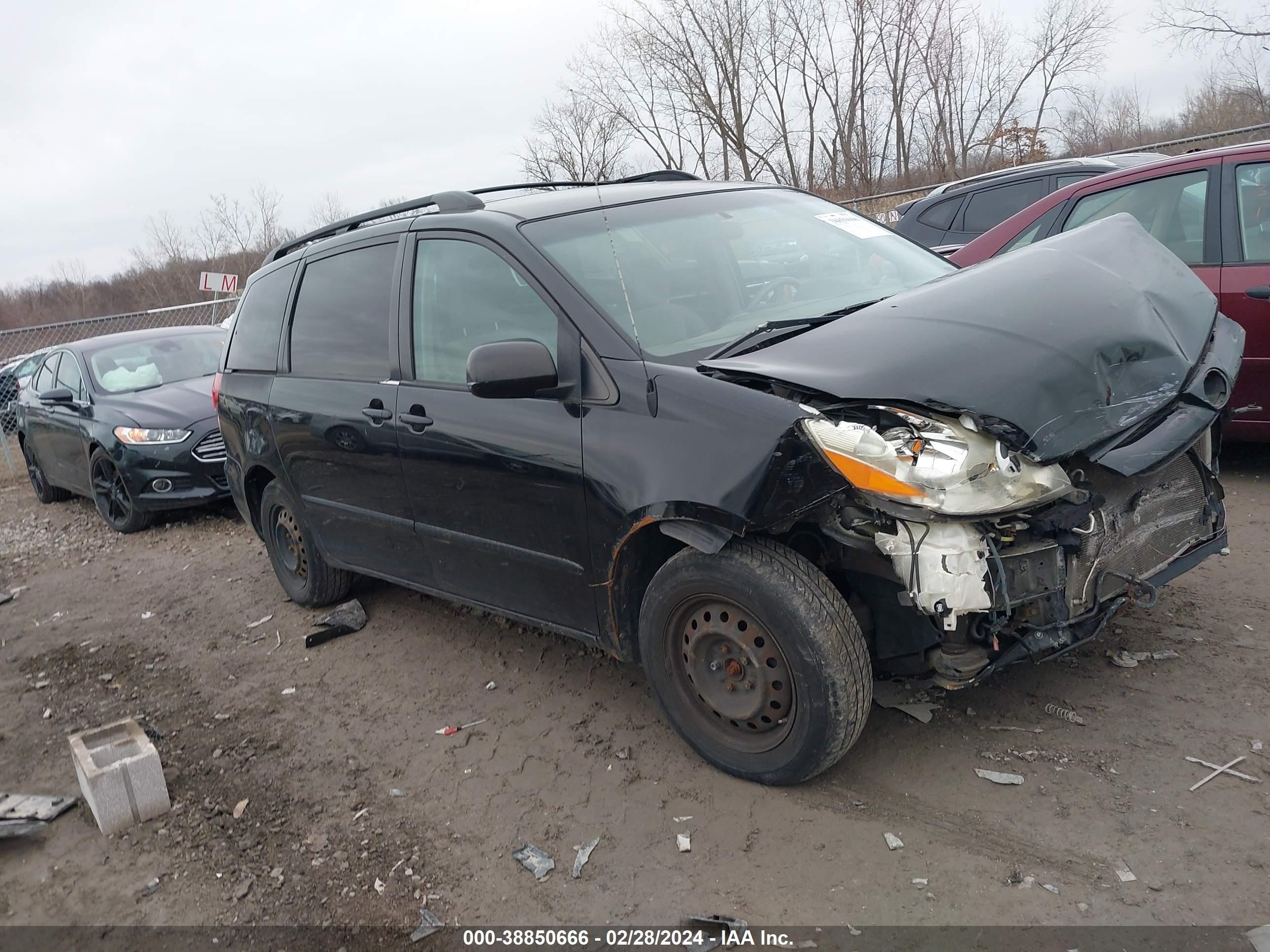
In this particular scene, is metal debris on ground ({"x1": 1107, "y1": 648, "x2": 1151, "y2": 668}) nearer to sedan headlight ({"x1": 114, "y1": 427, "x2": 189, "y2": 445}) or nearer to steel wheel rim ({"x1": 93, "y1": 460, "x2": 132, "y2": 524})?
sedan headlight ({"x1": 114, "y1": 427, "x2": 189, "y2": 445})

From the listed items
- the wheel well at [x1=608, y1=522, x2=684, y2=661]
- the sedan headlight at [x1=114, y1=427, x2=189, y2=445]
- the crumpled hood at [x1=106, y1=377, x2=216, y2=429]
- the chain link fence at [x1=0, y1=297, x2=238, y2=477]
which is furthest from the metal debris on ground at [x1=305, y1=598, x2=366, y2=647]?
the chain link fence at [x1=0, y1=297, x2=238, y2=477]

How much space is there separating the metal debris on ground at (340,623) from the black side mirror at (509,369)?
2.35m

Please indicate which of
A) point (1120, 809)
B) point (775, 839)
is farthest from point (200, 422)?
point (1120, 809)

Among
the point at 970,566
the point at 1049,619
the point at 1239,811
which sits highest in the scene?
the point at 970,566

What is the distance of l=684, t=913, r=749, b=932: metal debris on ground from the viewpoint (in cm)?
257

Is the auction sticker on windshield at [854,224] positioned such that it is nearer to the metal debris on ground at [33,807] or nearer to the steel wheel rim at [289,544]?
the steel wheel rim at [289,544]

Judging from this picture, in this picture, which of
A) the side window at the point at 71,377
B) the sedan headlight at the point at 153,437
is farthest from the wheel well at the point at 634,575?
the side window at the point at 71,377

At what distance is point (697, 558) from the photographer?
3047mm

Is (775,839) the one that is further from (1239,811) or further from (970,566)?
(1239,811)

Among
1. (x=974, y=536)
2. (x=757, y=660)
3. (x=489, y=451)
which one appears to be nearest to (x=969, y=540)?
(x=974, y=536)

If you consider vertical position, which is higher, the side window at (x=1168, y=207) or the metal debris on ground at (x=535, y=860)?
the side window at (x=1168, y=207)

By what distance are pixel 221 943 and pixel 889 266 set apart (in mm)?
3383

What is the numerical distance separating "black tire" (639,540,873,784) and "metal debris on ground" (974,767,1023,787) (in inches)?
18.2

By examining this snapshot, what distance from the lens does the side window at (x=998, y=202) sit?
8758 mm
